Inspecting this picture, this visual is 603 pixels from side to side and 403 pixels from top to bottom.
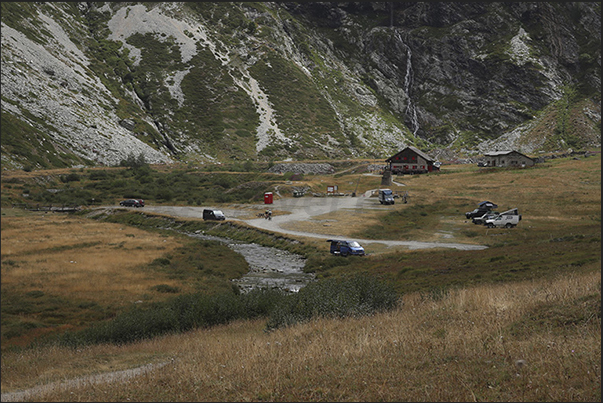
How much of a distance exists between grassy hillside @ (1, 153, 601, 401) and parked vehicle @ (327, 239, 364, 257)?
4.16m

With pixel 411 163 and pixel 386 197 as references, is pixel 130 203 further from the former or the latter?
pixel 411 163

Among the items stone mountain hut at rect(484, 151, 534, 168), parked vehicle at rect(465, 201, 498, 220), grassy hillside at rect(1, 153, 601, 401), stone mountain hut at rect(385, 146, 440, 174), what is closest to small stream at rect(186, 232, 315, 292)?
grassy hillside at rect(1, 153, 601, 401)

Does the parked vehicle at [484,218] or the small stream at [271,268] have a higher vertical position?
the parked vehicle at [484,218]

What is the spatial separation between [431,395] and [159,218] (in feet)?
262

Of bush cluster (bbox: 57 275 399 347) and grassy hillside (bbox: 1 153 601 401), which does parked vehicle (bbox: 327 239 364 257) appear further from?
bush cluster (bbox: 57 275 399 347)

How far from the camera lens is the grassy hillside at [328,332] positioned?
7789 mm

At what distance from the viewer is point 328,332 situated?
44.4 ft

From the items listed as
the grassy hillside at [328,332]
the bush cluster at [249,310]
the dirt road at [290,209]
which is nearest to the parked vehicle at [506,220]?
the grassy hillside at [328,332]

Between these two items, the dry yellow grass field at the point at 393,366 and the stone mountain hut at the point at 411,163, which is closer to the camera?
the dry yellow grass field at the point at 393,366

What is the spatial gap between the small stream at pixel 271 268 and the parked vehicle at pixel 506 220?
31660 mm

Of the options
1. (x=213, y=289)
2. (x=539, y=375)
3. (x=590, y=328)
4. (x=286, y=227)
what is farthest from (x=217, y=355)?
(x=286, y=227)

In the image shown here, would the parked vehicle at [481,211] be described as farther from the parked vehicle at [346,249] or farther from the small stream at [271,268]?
the small stream at [271,268]

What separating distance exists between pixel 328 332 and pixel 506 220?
5724cm

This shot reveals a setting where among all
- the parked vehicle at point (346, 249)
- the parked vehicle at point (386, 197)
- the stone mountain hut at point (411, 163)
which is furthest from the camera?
the stone mountain hut at point (411, 163)
